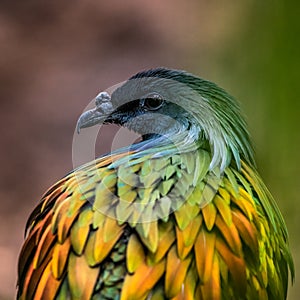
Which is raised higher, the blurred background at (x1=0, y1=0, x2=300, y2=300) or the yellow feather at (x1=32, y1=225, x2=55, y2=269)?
the blurred background at (x1=0, y1=0, x2=300, y2=300)

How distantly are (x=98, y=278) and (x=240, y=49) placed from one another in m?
0.34

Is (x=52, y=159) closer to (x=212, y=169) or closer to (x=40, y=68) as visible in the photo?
(x=40, y=68)

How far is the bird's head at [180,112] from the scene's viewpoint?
2.95ft

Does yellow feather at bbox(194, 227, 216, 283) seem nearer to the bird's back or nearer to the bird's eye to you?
the bird's back

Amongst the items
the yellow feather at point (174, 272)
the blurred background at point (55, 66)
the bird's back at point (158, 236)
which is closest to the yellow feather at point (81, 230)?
the bird's back at point (158, 236)

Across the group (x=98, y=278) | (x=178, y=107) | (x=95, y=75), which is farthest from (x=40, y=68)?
(x=98, y=278)

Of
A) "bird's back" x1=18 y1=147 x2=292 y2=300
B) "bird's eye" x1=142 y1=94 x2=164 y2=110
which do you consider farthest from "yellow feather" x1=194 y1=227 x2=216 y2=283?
"bird's eye" x1=142 y1=94 x2=164 y2=110

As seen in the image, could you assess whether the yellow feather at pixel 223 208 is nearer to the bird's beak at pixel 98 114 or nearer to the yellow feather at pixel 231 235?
the yellow feather at pixel 231 235

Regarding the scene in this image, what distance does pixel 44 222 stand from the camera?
0.88m

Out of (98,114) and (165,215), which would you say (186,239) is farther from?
(98,114)

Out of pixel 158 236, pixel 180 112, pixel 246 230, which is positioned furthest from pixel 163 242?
pixel 180 112

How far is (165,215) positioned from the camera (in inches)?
31.2

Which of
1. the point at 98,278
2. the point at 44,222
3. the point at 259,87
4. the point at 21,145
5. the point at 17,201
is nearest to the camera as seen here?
the point at 259,87

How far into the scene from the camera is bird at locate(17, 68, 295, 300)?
0.77 m
